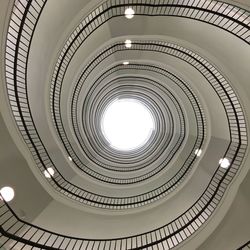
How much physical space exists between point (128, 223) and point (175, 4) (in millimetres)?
9859

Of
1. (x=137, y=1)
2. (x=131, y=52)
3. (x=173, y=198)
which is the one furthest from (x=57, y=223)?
(x=137, y=1)

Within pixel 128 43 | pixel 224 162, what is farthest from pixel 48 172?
pixel 224 162

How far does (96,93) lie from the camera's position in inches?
664

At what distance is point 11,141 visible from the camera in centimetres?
768

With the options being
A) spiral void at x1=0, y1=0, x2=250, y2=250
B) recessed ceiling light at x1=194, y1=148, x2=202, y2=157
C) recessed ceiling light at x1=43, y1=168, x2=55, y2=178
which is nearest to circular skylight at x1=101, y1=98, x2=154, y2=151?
spiral void at x1=0, y1=0, x2=250, y2=250

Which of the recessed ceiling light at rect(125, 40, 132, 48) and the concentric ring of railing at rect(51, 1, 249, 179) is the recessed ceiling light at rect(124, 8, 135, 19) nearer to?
the concentric ring of railing at rect(51, 1, 249, 179)

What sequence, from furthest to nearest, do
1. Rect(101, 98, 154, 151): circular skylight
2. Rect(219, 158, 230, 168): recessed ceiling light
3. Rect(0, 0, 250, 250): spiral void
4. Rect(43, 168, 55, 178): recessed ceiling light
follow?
1. Rect(101, 98, 154, 151): circular skylight
2. Rect(219, 158, 230, 168): recessed ceiling light
3. Rect(43, 168, 55, 178): recessed ceiling light
4. Rect(0, 0, 250, 250): spiral void

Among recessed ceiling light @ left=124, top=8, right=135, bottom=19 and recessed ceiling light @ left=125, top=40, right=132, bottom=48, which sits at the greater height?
recessed ceiling light @ left=124, top=8, right=135, bottom=19

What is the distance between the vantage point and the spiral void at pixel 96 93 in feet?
26.9

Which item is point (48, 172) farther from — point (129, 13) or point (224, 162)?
point (224, 162)

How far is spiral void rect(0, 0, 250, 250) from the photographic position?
26.9ft

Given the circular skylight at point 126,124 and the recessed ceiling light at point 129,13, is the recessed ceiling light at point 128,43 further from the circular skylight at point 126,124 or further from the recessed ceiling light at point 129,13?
the circular skylight at point 126,124

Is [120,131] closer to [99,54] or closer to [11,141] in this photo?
[99,54]

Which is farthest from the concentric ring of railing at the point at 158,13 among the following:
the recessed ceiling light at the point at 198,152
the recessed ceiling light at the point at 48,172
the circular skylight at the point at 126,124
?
the circular skylight at the point at 126,124
